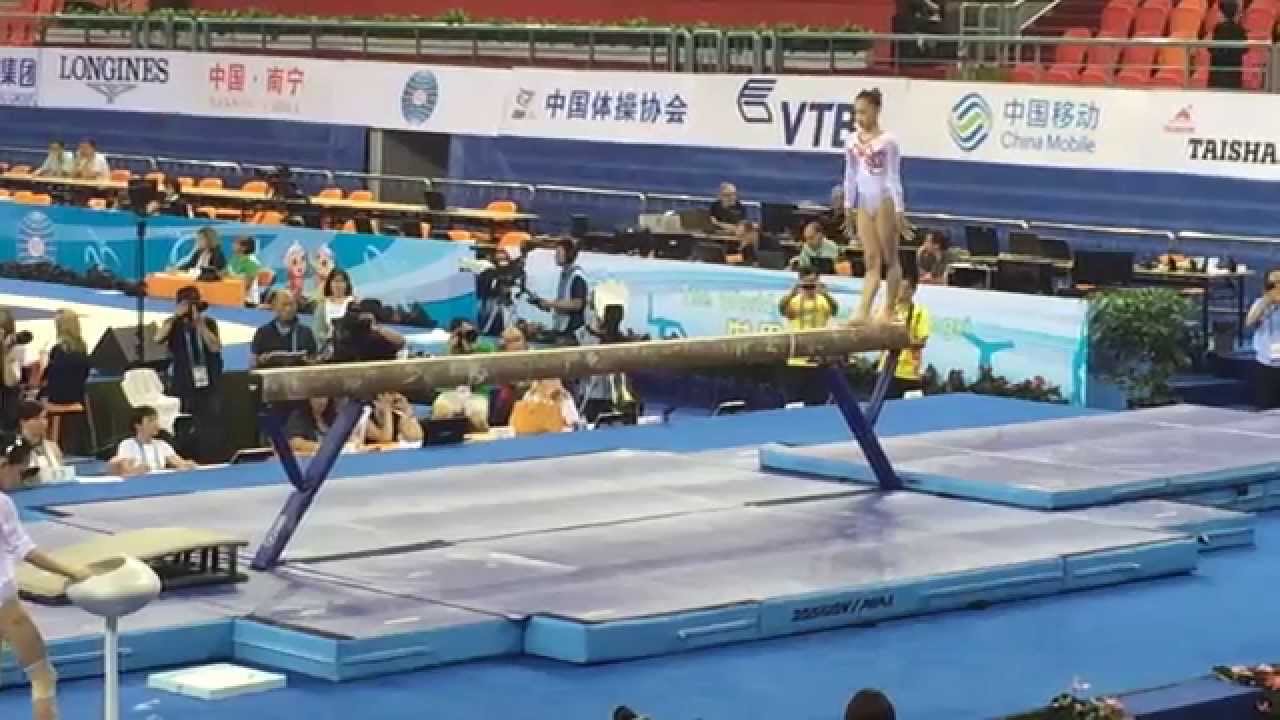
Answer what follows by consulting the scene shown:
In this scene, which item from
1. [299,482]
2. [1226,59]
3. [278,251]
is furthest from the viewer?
[278,251]

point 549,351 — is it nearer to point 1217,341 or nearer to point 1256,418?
point 1256,418

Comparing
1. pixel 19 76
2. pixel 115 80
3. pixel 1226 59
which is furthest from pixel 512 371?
pixel 19 76

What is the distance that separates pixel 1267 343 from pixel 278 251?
36.2 feet

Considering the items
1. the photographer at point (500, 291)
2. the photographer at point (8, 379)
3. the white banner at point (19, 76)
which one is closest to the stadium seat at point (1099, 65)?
the photographer at point (500, 291)

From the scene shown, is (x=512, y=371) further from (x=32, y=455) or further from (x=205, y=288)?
(x=205, y=288)

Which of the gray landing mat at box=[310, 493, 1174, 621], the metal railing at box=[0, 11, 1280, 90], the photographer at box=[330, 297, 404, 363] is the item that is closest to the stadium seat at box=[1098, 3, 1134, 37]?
the metal railing at box=[0, 11, 1280, 90]

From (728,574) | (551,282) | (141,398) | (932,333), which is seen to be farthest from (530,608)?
(551,282)

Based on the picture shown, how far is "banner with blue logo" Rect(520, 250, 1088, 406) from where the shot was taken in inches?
731

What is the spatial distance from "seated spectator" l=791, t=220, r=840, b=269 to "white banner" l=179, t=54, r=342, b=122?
30.0ft

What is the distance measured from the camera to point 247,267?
25094mm

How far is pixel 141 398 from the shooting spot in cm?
1628

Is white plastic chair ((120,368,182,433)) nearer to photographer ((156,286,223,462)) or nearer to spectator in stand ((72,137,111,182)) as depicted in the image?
photographer ((156,286,223,462))

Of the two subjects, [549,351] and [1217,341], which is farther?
[1217,341]

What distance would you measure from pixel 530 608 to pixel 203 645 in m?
1.40
